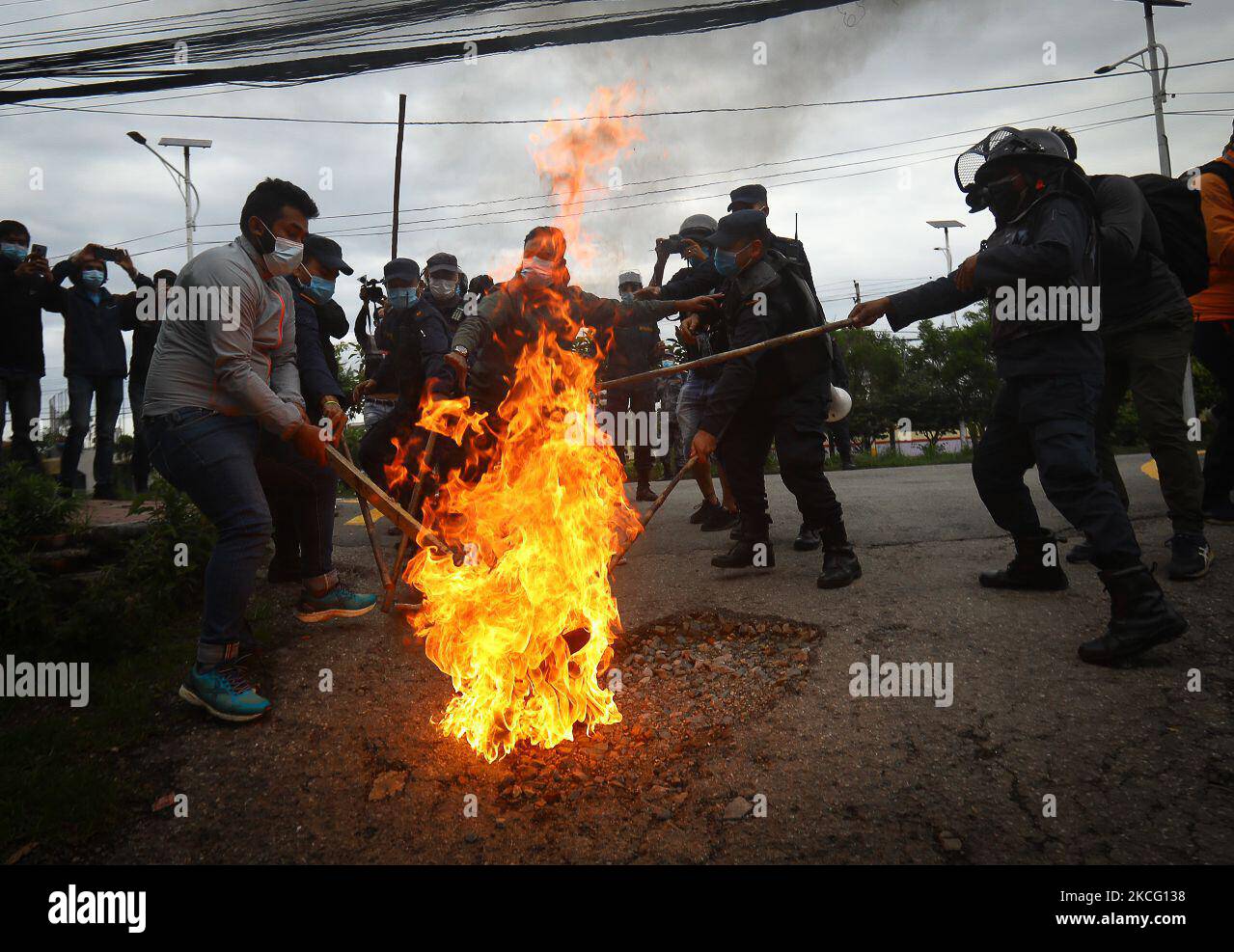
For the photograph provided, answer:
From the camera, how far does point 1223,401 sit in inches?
204

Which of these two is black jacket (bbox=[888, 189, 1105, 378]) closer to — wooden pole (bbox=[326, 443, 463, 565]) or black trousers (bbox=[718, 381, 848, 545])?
black trousers (bbox=[718, 381, 848, 545])

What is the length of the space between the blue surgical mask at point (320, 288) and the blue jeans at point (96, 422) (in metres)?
3.29

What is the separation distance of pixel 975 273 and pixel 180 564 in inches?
183

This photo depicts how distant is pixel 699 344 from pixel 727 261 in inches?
54.5

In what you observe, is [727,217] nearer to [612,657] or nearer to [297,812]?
[612,657]

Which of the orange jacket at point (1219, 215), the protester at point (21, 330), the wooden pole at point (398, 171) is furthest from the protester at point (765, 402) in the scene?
A: the wooden pole at point (398, 171)

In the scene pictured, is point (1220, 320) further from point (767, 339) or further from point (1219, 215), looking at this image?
point (767, 339)

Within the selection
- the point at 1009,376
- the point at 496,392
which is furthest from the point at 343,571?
the point at 1009,376

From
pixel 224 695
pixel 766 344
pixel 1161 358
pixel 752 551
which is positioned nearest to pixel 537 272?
pixel 766 344

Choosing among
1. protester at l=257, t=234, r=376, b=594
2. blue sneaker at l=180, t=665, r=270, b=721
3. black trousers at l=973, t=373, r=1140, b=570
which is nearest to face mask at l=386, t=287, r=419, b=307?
protester at l=257, t=234, r=376, b=594

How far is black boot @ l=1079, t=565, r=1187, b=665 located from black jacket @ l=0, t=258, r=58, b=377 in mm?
7845

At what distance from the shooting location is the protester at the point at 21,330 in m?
6.24

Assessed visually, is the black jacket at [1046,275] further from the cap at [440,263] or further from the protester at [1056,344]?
the cap at [440,263]

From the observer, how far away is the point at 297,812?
2717mm
